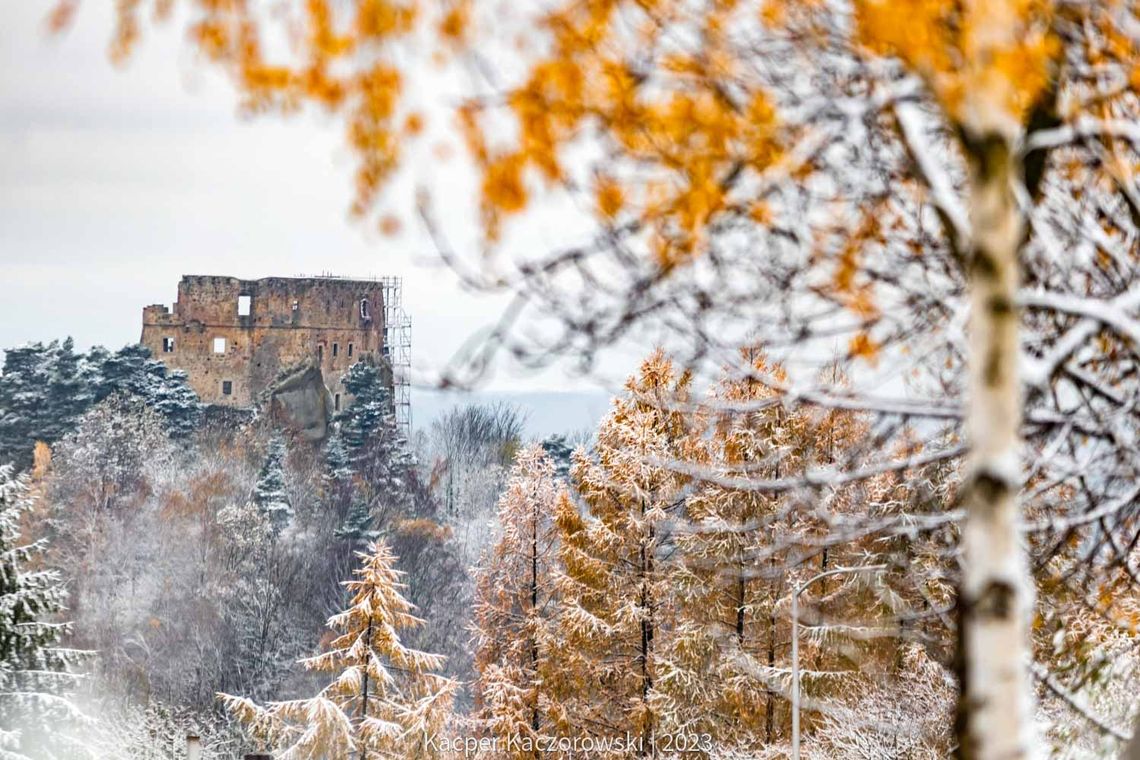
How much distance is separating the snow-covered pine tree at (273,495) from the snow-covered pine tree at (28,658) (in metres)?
27.3

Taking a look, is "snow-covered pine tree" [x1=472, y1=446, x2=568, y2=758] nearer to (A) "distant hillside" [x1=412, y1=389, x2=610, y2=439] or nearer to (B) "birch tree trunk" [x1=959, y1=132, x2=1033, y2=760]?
(B) "birch tree trunk" [x1=959, y1=132, x2=1033, y2=760]

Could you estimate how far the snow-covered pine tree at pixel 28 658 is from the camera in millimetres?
19438

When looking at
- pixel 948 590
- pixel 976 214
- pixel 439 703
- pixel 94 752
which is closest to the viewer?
pixel 976 214

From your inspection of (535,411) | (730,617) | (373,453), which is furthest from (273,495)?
(535,411)

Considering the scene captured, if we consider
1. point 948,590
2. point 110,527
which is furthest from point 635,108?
point 110,527

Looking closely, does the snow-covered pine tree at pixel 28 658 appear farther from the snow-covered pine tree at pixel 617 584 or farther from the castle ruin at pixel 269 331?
the castle ruin at pixel 269 331

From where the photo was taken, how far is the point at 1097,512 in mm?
4785

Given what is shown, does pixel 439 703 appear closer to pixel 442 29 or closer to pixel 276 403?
pixel 442 29

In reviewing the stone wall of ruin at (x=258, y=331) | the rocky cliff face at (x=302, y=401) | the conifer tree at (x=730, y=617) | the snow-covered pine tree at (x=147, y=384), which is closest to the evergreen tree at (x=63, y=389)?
the snow-covered pine tree at (x=147, y=384)

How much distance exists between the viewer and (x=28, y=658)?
817 inches

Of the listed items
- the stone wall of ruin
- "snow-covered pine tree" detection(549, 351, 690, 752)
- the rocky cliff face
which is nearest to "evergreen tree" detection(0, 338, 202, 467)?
the rocky cliff face

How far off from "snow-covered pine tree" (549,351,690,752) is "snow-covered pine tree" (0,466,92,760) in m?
7.37

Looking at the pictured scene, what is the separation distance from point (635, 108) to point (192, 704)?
1382 inches

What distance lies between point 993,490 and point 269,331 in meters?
71.1
